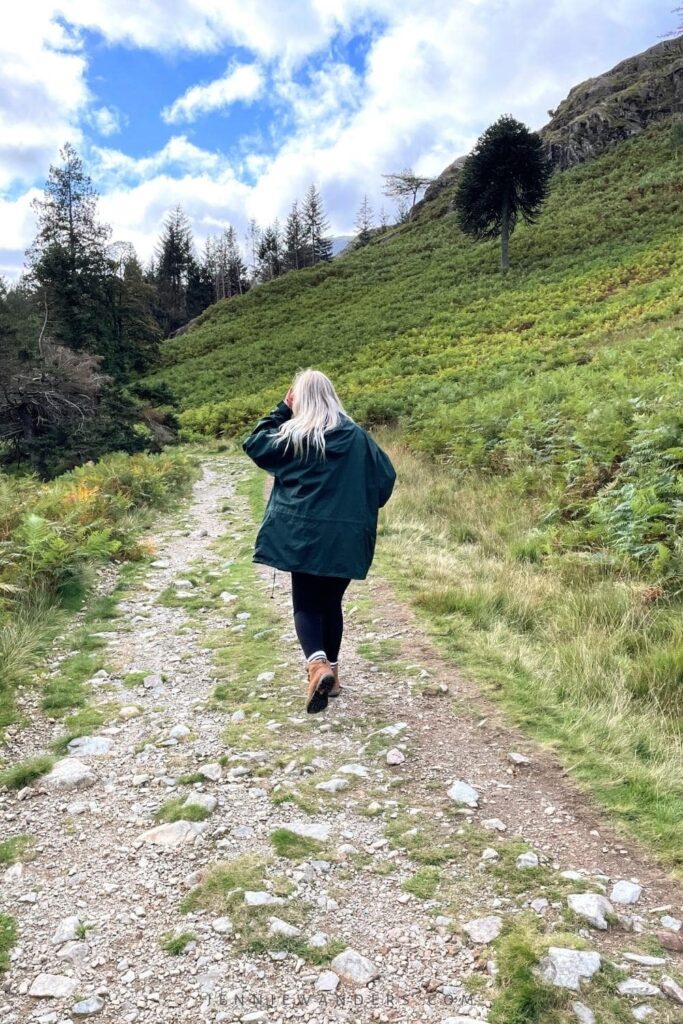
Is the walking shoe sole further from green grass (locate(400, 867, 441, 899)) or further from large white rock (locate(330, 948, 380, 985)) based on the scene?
large white rock (locate(330, 948, 380, 985))

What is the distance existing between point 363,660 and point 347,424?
2166 millimetres

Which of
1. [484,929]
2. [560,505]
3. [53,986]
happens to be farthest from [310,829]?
[560,505]

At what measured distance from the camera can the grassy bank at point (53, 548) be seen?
18.7ft

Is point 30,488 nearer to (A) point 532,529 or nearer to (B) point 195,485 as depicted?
(B) point 195,485

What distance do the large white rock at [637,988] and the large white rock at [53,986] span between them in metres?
2.03

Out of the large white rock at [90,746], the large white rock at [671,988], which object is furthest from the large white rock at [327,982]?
the large white rock at [90,746]

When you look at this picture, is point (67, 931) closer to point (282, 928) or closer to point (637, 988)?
point (282, 928)

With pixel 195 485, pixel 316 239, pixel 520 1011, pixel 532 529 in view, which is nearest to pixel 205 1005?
pixel 520 1011

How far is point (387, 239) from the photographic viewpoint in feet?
231

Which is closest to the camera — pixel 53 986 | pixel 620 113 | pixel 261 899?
pixel 53 986

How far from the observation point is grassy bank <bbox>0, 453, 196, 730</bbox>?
5691mm

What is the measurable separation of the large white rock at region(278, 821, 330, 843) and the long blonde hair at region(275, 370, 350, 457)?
2367 mm

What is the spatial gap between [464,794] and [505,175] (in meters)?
48.7

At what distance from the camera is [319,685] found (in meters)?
4.51
